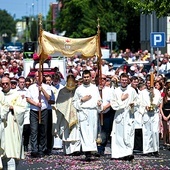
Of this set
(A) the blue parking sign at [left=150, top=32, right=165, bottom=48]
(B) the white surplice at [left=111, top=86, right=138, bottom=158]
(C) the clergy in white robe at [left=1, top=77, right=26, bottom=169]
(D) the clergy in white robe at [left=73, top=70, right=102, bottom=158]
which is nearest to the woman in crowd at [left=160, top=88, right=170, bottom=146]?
(B) the white surplice at [left=111, top=86, right=138, bottom=158]

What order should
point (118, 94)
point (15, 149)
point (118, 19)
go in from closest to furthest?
point (15, 149) → point (118, 94) → point (118, 19)

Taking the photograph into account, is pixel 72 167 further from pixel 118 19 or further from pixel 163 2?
pixel 118 19

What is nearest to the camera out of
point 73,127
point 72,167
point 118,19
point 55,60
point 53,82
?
point 72,167

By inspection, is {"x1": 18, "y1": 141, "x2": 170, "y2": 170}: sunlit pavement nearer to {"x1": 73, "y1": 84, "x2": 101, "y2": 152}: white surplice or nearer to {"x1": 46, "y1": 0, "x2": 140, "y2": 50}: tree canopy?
{"x1": 73, "y1": 84, "x2": 101, "y2": 152}: white surplice

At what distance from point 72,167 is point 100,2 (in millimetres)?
58376

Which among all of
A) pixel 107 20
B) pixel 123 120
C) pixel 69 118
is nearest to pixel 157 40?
pixel 69 118

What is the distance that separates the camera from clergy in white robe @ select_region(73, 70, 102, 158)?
1672cm

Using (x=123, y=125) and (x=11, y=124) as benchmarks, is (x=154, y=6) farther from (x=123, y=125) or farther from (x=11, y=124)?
(x=11, y=124)

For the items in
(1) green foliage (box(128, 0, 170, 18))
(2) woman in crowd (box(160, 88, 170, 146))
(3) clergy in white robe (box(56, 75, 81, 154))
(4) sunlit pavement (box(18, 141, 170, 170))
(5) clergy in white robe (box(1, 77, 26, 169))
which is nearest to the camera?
(5) clergy in white robe (box(1, 77, 26, 169))

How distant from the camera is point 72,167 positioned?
51.8 feet

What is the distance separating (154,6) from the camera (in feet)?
68.7

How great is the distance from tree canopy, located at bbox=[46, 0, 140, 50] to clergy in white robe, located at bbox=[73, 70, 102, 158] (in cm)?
4953

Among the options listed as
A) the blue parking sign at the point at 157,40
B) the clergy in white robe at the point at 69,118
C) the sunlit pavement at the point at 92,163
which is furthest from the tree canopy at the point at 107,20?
the sunlit pavement at the point at 92,163

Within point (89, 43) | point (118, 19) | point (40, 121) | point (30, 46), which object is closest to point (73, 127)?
point (40, 121)
